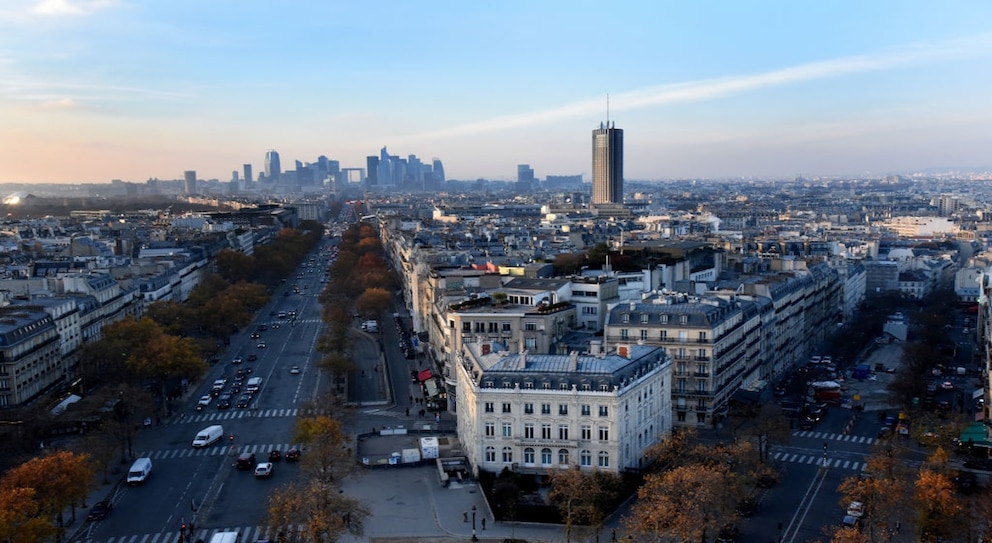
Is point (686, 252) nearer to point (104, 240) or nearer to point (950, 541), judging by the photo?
point (950, 541)

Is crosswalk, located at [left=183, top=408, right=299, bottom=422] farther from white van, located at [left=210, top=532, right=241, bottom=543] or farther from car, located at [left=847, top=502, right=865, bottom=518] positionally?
car, located at [left=847, top=502, right=865, bottom=518]

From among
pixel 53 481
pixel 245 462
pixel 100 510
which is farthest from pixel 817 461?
pixel 53 481

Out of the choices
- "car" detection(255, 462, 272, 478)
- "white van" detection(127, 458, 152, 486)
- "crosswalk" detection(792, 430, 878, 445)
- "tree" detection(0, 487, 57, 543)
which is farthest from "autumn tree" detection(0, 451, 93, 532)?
"crosswalk" detection(792, 430, 878, 445)

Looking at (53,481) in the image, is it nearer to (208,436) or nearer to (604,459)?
(208,436)

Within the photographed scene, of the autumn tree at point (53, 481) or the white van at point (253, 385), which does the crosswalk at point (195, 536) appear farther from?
the white van at point (253, 385)

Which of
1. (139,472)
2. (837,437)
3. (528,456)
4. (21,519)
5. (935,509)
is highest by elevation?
(21,519)

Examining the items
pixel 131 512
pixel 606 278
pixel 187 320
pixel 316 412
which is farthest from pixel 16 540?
pixel 187 320
